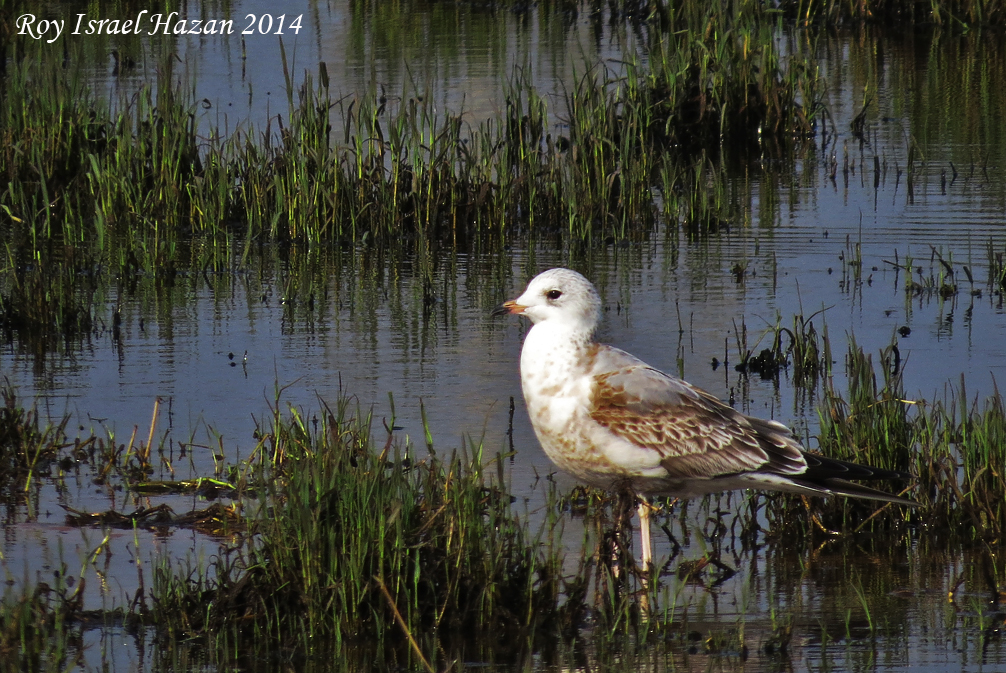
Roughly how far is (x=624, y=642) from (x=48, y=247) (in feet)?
22.5

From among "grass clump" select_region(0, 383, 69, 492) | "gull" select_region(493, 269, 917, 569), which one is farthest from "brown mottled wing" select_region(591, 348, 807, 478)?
"grass clump" select_region(0, 383, 69, 492)

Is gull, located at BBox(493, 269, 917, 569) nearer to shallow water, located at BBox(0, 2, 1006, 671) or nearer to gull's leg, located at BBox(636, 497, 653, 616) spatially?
gull's leg, located at BBox(636, 497, 653, 616)

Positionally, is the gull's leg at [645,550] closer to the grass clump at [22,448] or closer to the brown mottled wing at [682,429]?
the brown mottled wing at [682,429]

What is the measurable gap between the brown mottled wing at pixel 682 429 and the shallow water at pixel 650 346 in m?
0.37

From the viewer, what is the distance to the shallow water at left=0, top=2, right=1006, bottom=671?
17.1ft

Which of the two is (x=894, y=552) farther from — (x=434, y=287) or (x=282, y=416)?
(x=434, y=287)

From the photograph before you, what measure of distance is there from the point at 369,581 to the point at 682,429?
5.04 ft

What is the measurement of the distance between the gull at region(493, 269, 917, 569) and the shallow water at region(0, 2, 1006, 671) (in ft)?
1.03

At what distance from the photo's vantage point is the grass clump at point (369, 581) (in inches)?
189

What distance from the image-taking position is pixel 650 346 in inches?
Result: 331

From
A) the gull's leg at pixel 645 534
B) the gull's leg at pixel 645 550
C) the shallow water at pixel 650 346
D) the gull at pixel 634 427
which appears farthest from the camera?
the gull at pixel 634 427

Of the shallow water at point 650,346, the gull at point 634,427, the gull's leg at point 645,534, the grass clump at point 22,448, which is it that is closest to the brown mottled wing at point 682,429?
the gull at point 634,427

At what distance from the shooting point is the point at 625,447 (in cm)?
566

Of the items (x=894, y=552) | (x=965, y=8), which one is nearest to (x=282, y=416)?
(x=894, y=552)
